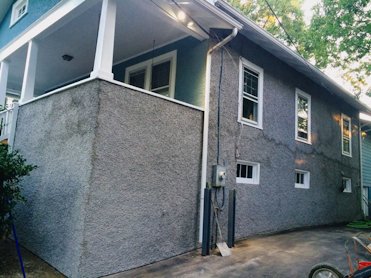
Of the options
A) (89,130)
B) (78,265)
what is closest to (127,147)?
(89,130)

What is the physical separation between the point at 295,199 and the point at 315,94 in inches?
158

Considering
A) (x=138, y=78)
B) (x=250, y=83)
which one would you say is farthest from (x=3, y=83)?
(x=250, y=83)

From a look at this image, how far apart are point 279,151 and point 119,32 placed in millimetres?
5271

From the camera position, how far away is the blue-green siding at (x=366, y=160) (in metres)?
14.6

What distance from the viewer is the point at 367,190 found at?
15.1m

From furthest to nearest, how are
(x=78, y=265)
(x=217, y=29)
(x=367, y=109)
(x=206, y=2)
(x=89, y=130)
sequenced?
1. (x=367, y=109)
2. (x=217, y=29)
3. (x=206, y=2)
4. (x=89, y=130)
5. (x=78, y=265)

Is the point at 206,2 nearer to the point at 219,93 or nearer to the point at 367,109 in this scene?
the point at 219,93

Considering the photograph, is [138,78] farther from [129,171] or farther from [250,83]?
[129,171]

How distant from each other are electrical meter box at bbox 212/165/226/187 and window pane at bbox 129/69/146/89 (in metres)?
3.23

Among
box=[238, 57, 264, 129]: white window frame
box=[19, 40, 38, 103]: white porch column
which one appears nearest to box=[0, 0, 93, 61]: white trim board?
box=[19, 40, 38, 103]: white porch column

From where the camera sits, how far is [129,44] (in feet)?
24.2

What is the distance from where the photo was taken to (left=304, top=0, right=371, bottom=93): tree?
12.4 m

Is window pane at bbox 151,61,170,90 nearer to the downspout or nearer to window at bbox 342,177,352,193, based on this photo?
the downspout

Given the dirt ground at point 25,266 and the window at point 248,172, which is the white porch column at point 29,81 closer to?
the dirt ground at point 25,266
